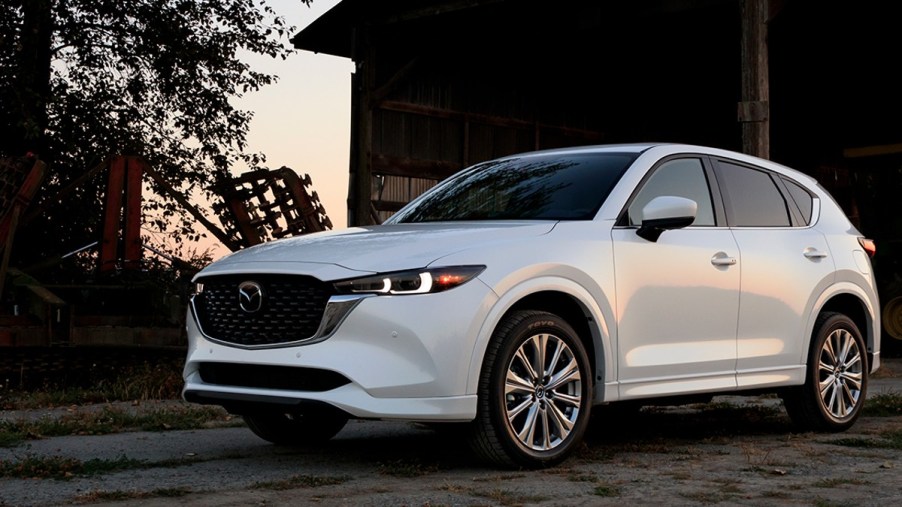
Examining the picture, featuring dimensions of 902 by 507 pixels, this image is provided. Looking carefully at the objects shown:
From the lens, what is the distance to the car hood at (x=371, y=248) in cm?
602

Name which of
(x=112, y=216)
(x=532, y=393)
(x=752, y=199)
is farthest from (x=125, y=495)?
(x=112, y=216)

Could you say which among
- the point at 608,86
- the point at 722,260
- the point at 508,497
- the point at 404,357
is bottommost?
the point at 508,497

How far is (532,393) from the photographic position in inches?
249

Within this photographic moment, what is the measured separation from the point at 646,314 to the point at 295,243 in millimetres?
1894

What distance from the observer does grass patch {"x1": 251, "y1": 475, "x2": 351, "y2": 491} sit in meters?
5.79

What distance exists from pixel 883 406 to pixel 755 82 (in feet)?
16.2

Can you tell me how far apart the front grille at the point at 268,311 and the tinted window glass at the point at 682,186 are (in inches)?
79.9

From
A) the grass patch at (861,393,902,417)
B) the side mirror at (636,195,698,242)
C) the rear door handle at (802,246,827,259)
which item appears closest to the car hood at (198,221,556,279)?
the side mirror at (636,195,698,242)

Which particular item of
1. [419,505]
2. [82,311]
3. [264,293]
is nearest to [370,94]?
[82,311]

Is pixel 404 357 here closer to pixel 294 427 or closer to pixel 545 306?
pixel 545 306

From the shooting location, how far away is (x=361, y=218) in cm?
1845

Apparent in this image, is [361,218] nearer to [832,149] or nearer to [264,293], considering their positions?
[832,149]

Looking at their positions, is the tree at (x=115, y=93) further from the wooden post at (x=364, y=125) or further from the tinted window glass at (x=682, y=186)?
the tinted window glass at (x=682, y=186)

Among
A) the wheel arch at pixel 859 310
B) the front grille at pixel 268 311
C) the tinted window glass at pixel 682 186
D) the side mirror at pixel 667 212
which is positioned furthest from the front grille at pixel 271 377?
the wheel arch at pixel 859 310
